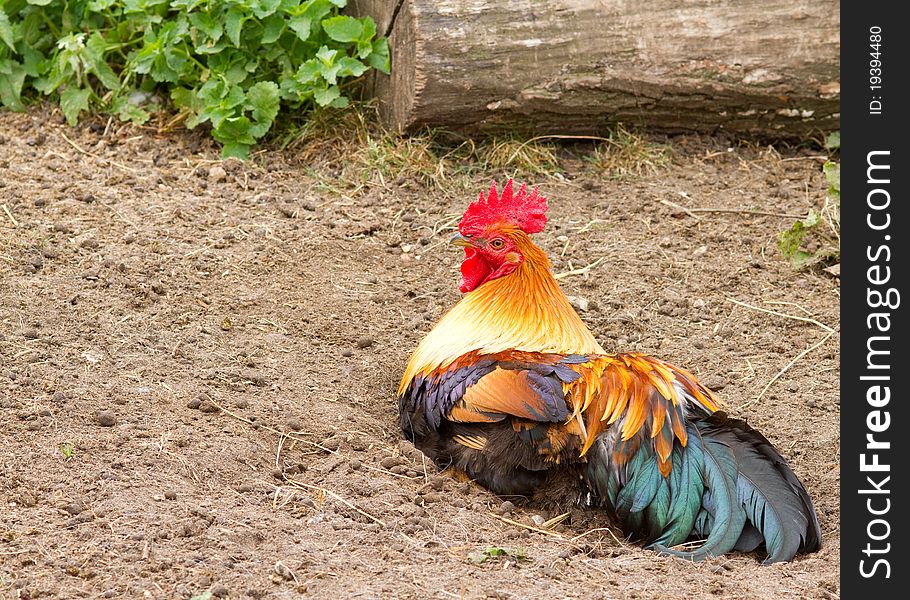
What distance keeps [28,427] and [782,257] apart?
3.89 metres

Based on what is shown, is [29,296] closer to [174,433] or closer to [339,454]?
[174,433]

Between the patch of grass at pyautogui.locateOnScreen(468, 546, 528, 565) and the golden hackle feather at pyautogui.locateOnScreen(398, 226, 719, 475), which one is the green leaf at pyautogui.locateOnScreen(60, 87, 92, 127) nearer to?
the golden hackle feather at pyautogui.locateOnScreen(398, 226, 719, 475)

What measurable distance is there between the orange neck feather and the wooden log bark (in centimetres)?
203

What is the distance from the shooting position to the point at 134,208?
5.58 metres

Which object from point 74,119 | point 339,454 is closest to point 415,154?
point 74,119

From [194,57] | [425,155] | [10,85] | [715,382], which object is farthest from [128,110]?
[715,382]

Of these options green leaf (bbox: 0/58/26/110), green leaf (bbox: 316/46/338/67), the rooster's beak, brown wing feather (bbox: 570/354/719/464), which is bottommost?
brown wing feather (bbox: 570/354/719/464)

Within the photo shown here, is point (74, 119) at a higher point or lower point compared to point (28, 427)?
higher

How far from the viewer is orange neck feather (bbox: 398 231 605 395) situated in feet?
13.2

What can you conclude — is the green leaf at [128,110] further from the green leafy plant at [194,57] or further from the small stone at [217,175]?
the small stone at [217,175]

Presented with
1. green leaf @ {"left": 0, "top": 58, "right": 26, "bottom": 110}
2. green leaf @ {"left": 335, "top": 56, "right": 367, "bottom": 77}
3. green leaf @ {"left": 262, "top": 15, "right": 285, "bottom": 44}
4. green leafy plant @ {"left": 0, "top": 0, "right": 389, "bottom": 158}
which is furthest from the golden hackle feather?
green leaf @ {"left": 0, "top": 58, "right": 26, "bottom": 110}

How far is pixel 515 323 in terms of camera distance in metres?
4.05

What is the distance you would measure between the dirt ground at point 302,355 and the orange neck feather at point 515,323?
1.28 feet

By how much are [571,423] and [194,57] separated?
3.81 meters
